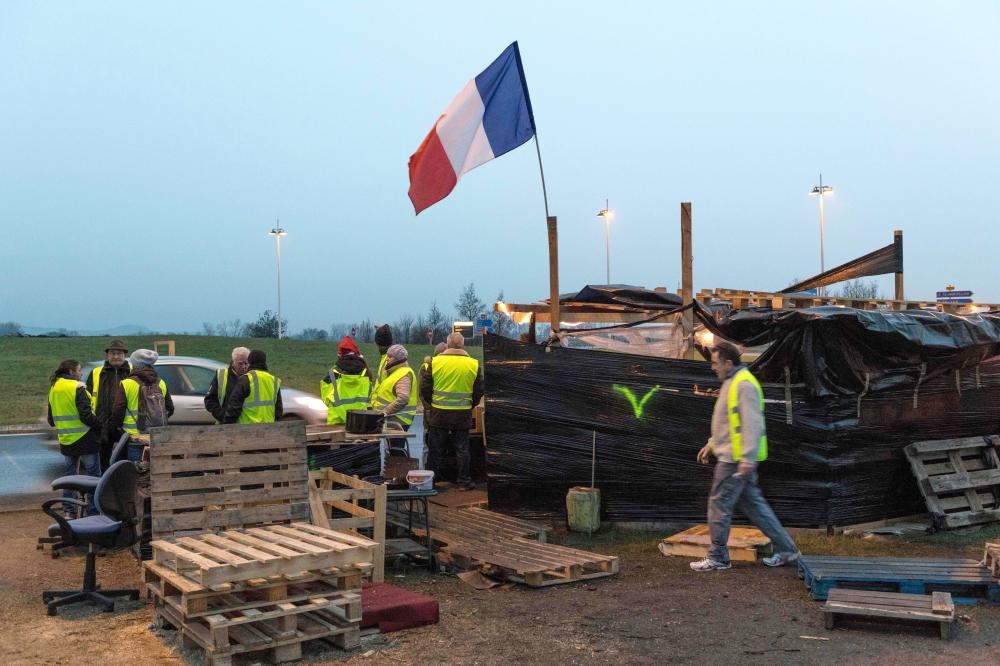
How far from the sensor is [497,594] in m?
7.55

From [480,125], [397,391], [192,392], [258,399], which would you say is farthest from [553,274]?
[192,392]

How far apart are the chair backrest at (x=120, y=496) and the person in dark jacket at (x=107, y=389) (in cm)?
265

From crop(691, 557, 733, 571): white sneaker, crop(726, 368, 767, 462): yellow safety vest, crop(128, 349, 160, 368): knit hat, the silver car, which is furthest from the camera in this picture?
the silver car

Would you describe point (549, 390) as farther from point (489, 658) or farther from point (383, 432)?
point (489, 658)

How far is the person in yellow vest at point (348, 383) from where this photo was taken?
1057cm

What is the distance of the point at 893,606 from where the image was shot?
632 cm

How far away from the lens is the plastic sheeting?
940 cm

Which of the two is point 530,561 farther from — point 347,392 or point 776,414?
point 347,392

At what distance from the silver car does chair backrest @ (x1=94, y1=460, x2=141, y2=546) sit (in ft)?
20.7

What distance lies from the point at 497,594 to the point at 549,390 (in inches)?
119

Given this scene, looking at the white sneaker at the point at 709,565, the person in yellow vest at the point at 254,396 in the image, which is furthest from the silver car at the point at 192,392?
the white sneaker at the point at 709,565

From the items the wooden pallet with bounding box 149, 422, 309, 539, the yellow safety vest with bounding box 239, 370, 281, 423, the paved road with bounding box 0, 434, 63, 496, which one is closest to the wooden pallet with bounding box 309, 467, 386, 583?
the wooden pallet with bounding box 149, 422, 309, 539

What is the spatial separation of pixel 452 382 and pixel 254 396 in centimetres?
270

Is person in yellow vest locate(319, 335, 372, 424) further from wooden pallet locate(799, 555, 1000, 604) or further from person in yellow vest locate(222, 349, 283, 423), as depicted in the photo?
wooden pallet locate(799, 555, 1000, 604)
